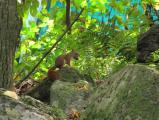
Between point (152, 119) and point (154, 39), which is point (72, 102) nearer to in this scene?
point (154, 39)

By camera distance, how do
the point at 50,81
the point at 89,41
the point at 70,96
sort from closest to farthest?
1. the point at 70,96
2. the point at 50,81
3. the point at 89,41

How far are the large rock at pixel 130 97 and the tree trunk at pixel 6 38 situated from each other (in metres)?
1.88

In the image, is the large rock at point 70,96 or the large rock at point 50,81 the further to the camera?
the large rock at point 50,81

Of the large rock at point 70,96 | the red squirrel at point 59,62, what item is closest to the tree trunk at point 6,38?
the large rock at point 70,96

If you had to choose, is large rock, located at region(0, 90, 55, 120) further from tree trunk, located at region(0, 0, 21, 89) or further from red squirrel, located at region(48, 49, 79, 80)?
red squirrel, located at region(48, 49, 79, 80)

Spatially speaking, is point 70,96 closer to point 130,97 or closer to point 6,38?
point 6,38

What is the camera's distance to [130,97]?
2955mm

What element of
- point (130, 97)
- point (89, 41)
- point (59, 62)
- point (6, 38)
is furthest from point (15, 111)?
point (89, 41)

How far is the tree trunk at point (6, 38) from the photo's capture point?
193 inches

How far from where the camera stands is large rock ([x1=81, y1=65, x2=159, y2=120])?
2.82 meters

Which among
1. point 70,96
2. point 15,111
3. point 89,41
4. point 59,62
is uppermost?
point 89,41

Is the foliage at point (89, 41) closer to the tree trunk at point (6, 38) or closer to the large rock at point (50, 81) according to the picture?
the large rock at point (50, 81)

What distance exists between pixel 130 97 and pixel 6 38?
2.48 m

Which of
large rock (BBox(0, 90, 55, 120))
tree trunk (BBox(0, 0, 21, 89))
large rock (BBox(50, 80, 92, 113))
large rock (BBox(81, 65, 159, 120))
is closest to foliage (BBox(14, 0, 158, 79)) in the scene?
tree trunk (BBox(0, 0, 21, 89))
